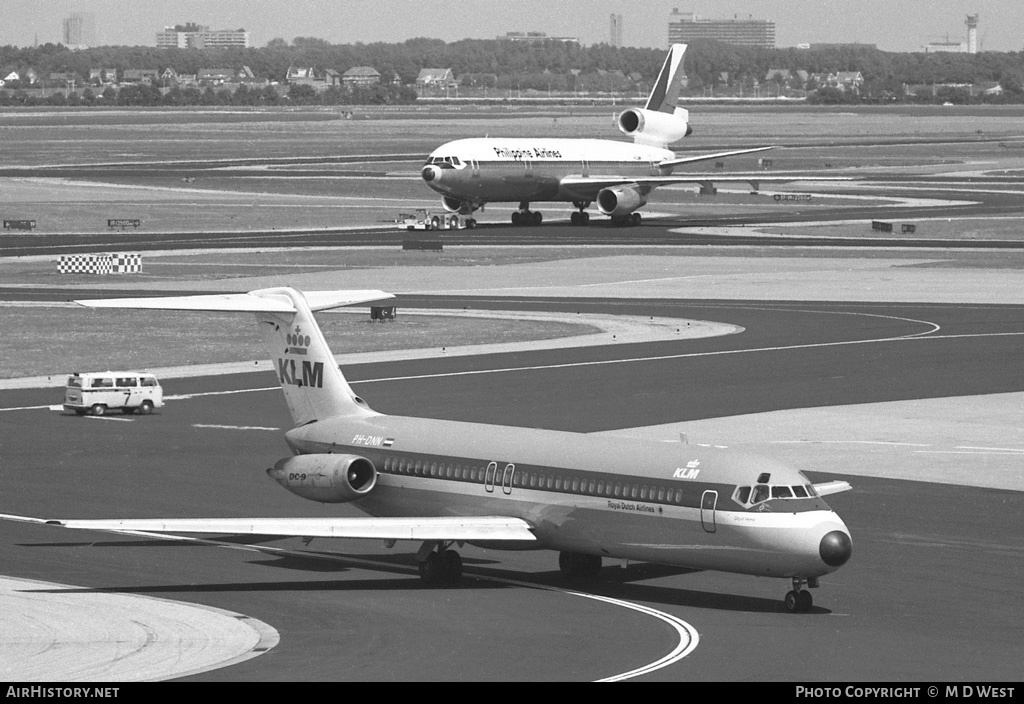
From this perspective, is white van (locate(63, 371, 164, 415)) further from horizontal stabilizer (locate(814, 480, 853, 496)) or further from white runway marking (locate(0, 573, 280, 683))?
horizontal stabilizer (locate(814, 480, 853, 496))

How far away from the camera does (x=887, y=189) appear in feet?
592

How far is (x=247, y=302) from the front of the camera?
133 ft

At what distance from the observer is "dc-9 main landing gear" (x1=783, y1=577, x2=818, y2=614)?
32.9m

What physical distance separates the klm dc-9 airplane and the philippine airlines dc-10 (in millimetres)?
90546

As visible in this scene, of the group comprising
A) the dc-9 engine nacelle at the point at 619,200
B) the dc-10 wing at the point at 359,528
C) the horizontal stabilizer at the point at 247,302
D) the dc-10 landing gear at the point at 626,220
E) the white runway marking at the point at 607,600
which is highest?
the horizontal stabilizer at the point at 247,302

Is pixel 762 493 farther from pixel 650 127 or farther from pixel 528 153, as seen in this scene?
pixel 650 127

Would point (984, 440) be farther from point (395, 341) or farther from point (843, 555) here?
point (395, 341)

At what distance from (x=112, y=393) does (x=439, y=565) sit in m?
27.1

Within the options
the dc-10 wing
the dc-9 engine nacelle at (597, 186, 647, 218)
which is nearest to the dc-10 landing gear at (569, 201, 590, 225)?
Result: the dc-9 engine nacelle at (597, 186, 647, 218)

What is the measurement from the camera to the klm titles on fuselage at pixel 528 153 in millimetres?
133500

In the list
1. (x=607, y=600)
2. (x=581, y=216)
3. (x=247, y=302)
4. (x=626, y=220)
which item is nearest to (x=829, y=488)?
(x=607, y=600)

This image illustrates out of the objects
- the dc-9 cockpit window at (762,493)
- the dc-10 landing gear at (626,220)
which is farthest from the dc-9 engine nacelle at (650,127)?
the dc-9 cockpit window at (762,493)

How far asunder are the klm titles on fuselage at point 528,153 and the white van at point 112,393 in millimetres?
74602

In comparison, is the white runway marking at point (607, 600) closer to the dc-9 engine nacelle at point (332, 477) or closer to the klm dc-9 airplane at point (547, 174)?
the dc-9 engine nacelle at point (332, 477)
